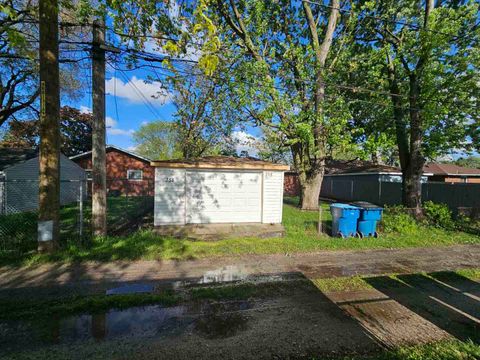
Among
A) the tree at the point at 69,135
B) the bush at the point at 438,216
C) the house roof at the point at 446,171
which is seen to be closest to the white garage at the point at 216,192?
the bush at the point at 438,216

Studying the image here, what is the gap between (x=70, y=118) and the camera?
101 feet

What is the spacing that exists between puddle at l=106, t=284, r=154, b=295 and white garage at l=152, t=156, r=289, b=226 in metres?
4.22

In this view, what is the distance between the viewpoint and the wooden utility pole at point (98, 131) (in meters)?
7.03

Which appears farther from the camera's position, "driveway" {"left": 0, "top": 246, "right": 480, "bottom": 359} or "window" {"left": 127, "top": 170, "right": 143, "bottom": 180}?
"window" {"left": 127, "top": 170, "right": 143, "bottom": 180}

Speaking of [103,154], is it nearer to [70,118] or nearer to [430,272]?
[430,272]

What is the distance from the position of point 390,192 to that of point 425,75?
387 inches

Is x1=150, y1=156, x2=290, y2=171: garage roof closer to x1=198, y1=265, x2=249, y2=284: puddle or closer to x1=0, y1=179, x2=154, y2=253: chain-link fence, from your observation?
x1=0, y1=179, x2=154, y2=253: chain-link fence

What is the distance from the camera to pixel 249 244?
7.47 m

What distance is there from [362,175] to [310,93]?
47.8 ft

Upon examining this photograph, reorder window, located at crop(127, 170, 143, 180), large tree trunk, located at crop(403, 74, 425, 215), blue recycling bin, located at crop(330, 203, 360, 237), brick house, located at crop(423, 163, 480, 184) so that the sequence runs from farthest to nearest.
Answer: brick house, located at crop(423, 163, 480, 184) < window, located at crop(127, 170, 143, 180) < large tree trunk, located at crop(403, 74, 425, 215) < blue recycling bin, located at crop(330, 203, 360, 237)

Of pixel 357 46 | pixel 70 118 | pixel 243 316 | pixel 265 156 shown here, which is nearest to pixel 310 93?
pixel 265 156

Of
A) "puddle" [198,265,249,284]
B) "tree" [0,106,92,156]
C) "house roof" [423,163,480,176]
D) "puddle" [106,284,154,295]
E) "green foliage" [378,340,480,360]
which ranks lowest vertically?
"puddle" [198,265,249,284]

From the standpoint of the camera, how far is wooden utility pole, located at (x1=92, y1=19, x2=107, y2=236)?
7.03m

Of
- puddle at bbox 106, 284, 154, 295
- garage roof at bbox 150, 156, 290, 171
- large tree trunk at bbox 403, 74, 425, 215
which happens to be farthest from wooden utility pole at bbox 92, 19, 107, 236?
large tree trunk at bbox 403, 74, 425, 215
